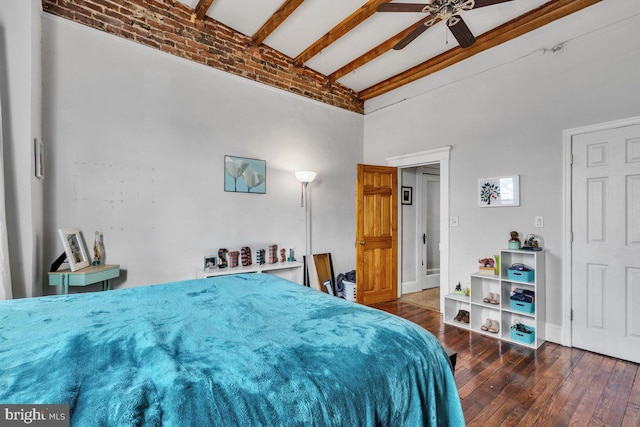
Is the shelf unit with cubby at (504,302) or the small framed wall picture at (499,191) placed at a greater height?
the small framed wall picture at (499,191)

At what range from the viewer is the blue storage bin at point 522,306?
9.65ft

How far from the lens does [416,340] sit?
3.85ft

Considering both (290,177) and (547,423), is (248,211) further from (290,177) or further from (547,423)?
(547,423)

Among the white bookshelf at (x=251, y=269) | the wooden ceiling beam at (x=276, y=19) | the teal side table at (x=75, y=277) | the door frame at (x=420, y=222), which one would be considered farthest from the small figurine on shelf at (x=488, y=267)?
the teal side table at (x=75, y=277)

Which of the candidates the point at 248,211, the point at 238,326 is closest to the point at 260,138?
the point at 248,211

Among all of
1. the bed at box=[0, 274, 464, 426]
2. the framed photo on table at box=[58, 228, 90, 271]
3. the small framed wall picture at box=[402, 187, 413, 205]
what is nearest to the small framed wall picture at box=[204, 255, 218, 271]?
the framed photo on table at box=[58, 228, 90, 271]

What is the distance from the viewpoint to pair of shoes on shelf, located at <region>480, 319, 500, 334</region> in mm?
3143

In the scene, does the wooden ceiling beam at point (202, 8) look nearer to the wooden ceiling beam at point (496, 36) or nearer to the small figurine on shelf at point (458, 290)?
the wooden ceiling beam at point (496, 36)

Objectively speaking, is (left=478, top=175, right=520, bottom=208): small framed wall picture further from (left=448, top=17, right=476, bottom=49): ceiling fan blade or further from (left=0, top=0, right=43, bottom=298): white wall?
(left=0, top=0, right=43, bottom=298): white wall

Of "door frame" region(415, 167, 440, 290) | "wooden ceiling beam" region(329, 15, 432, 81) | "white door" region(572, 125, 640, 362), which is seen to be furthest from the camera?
"door frame" region(415, 167, 440, 290)

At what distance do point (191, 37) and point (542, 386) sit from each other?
4.70 meters

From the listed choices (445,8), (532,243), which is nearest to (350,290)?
(532,243)

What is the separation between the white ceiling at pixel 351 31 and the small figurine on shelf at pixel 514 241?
2.27m

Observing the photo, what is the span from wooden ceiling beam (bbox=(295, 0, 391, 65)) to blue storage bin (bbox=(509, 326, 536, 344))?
3451mm
